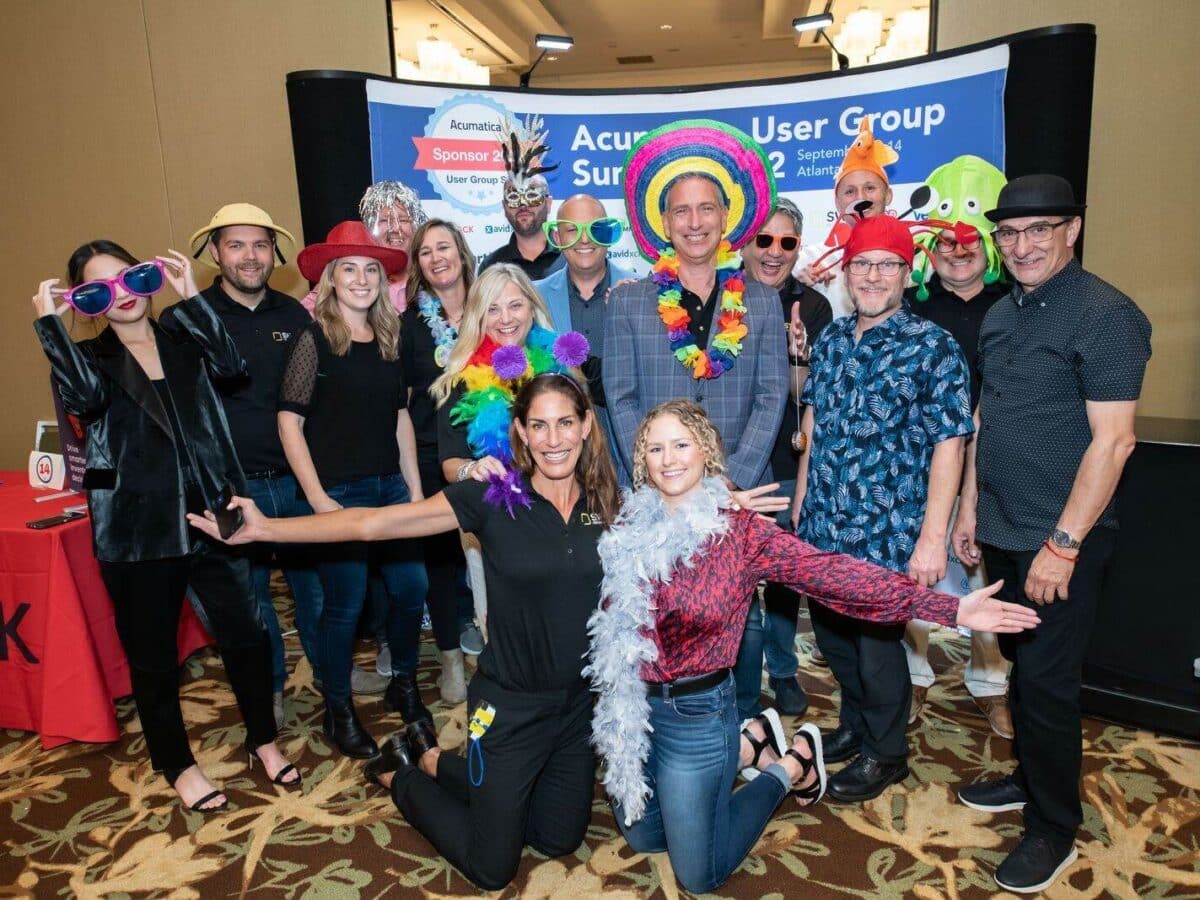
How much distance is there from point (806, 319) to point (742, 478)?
0.80 m

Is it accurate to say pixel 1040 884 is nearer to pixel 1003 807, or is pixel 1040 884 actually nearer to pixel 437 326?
pixel 1003 807

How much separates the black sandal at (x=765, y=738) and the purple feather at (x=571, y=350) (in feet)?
3.89

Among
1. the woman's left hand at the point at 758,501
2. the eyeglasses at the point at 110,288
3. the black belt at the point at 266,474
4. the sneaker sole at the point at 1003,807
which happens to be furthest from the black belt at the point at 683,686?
the eyeglasses at the point at 110,288

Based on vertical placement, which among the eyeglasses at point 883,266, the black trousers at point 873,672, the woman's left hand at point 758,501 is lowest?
the black trousers at point 873,672

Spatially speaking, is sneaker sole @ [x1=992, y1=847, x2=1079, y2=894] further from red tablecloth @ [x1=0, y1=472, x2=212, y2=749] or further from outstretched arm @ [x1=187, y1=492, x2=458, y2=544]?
red tablecloth @ [x1=0, y1=472, x2=212, y2=749]

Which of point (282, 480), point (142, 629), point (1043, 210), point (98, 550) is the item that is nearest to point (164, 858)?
point (142, 629)

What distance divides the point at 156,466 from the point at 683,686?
151 cm

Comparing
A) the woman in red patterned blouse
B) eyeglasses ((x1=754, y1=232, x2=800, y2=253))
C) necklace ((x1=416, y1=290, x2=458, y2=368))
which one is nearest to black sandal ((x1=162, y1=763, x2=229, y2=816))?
the woman in red patterned blouse

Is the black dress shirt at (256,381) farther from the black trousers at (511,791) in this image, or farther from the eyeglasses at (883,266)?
the eyeglasses at (883,266)

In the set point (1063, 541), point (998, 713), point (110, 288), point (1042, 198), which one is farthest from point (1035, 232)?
point (110, 288)

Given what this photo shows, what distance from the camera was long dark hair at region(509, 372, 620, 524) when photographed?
1.96 meters

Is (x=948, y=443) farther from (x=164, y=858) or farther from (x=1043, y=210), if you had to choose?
(x=164, y=858)

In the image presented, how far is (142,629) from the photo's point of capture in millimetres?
2207

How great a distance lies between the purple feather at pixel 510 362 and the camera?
7.61 feet
